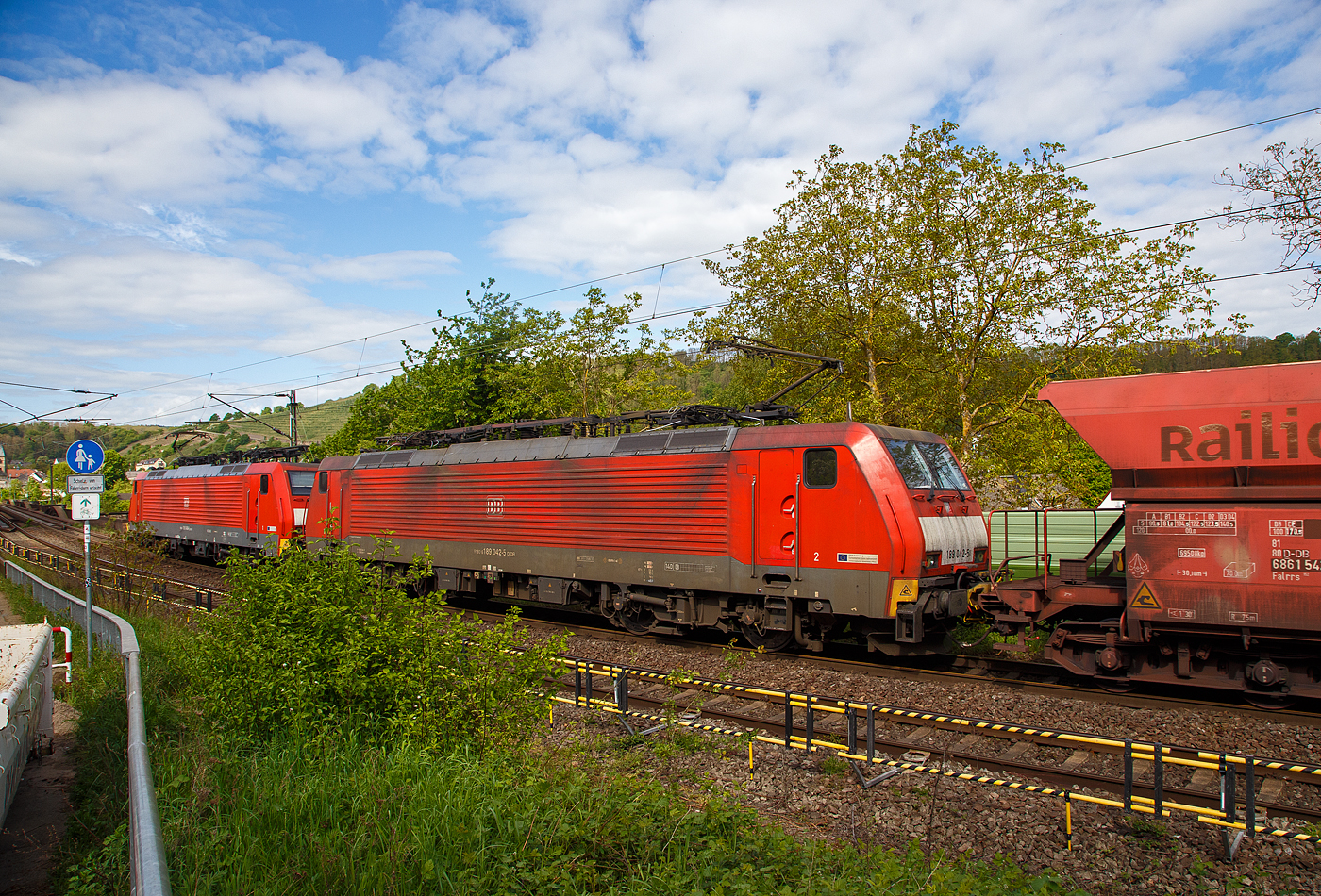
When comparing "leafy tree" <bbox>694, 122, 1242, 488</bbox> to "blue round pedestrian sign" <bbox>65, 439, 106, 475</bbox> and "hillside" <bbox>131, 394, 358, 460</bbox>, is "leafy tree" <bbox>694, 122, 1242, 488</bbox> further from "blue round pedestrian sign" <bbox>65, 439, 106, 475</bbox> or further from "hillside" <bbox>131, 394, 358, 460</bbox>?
"hillside" <bbox>131, 394, 358, 460</bbox>

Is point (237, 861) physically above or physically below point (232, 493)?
below

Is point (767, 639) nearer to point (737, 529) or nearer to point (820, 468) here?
point (737, 529)

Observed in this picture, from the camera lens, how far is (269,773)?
570 cm

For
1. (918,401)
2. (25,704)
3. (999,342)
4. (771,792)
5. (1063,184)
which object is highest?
(1063,184)

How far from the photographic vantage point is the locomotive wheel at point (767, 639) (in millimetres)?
11641

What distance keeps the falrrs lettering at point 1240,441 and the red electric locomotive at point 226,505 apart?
1761cm

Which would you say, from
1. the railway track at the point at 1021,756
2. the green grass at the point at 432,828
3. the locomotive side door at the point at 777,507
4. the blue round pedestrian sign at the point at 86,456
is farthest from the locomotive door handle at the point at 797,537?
the blue round pedestrian sign at the point at 86,456

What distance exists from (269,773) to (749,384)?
52.7 feet

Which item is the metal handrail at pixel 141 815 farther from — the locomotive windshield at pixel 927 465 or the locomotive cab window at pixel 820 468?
the locomotive windshield at pixel 927 465

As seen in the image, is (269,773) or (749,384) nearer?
(269,773)

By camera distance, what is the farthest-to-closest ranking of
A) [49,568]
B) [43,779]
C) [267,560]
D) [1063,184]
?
[49,568]
[1063,184]
[267,560]
[43,779]

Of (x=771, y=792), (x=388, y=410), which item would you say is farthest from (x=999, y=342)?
(x=388, y=410)

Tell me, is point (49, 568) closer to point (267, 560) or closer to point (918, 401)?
point (267, 560)

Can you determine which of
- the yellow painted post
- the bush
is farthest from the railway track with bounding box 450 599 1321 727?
the bush
